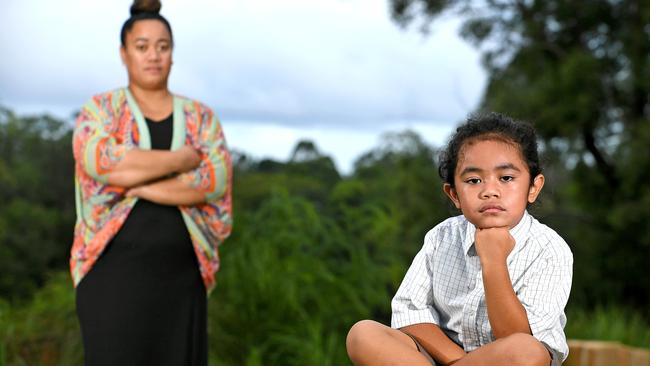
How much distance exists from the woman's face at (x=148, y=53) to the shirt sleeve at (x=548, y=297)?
1970 mm

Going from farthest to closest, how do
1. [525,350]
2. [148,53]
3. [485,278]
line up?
1. [148,53]
2. [485,278]
3. [525,350]

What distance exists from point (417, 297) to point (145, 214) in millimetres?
1477

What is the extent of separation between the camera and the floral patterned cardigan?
12.6 ft

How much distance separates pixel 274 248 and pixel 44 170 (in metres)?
20.9

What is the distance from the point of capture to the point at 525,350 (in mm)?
2398

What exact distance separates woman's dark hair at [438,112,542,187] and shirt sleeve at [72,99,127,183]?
5.12ft

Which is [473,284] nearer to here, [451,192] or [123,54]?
[451,192]

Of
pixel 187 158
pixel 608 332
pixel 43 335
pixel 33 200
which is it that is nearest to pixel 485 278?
pixel 187 158

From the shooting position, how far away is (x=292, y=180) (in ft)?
32.3

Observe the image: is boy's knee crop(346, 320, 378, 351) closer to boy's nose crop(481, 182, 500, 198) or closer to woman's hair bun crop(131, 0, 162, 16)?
boy's nose crop(481, 182, 500, 198)

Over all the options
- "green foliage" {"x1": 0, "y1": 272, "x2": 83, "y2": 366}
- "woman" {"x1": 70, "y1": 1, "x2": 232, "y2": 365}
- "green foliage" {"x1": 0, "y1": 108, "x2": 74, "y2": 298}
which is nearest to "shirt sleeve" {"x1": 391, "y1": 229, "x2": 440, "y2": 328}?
"woman" {"x1": 70, "y1": 1, "x2": 232, "y2": 365}

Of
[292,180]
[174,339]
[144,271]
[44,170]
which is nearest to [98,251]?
[144,271]

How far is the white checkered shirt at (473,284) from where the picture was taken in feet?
8.50

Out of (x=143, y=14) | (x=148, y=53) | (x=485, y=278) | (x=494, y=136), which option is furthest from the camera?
(x=143, y=14)
